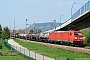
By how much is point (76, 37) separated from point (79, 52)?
11.1 meters

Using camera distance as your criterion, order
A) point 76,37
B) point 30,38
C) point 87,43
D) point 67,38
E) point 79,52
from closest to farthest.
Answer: point 79,52 → point 76,37 → point 67,38 → point 87,43 → point 30,38

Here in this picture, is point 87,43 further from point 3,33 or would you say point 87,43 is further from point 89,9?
point 3,33

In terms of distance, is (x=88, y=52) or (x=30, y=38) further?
(x=30, y=38)

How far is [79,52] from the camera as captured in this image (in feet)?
130

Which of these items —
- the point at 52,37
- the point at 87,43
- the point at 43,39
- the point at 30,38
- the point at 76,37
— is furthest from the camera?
the point at 30,38

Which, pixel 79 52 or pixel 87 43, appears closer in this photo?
pixel 79 52

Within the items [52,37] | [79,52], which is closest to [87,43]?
[52,37]

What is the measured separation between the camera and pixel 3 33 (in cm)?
11956

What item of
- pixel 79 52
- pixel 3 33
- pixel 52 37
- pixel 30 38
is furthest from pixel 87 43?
pixel 3 33

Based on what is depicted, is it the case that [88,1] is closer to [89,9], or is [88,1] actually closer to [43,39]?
[89,9]

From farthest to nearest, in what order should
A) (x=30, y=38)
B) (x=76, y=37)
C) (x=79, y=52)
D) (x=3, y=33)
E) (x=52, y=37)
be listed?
1. (x=3, y=33)
2. (x=30, y=38)
3. (x=52, y=37)
4. (x=76, y=37)
5. (x=79, y=52)

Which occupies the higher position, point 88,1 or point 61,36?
point 88,1

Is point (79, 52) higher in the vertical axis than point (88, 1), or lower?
lower

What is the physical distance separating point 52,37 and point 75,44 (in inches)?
727
